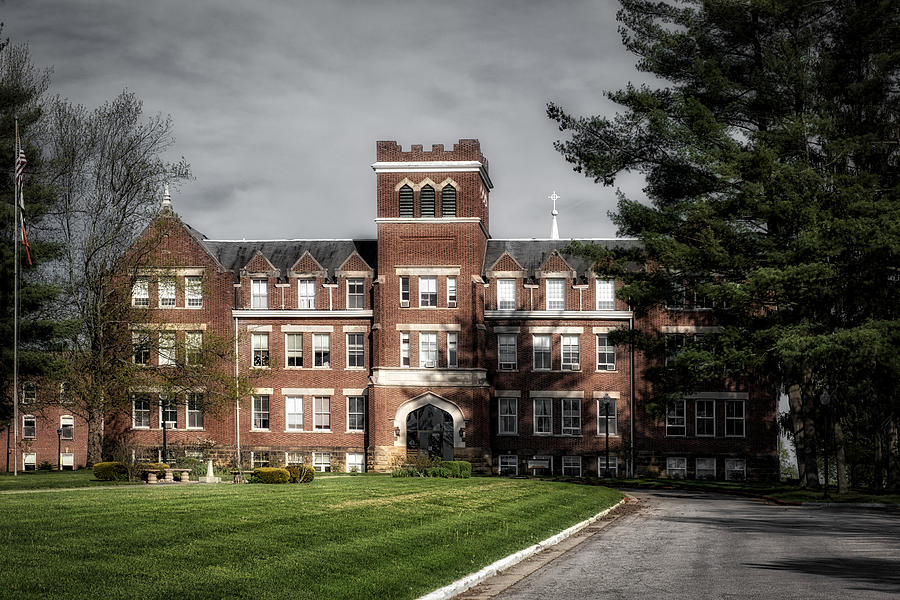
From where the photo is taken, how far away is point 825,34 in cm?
→ 3975

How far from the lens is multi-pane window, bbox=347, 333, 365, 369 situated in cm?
5506

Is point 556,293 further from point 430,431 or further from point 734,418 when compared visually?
point 734,418

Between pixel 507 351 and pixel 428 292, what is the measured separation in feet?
18.8

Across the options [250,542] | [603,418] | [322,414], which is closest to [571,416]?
[603,418]

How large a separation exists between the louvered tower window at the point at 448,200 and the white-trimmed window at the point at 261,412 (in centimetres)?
1457

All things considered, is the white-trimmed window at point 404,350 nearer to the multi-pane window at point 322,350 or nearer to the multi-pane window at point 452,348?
the multi-pane window at point 452,348

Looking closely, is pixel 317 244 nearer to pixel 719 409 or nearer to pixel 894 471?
pixel 719 409

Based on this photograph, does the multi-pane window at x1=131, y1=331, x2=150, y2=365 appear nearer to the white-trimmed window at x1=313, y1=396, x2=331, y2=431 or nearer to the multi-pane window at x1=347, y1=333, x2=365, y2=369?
the white-trimmed window at x1=313, y1=396, x2=331, y2=431

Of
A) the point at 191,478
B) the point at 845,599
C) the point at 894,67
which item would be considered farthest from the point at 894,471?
the point at 845,599

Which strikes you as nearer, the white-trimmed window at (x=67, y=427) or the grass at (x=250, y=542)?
the grass at (x=250, y=542)

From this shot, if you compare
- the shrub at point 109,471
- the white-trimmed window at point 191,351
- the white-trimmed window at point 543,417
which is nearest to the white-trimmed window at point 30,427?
the white-trimmed window at point 191,351

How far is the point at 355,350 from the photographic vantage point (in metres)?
55.1

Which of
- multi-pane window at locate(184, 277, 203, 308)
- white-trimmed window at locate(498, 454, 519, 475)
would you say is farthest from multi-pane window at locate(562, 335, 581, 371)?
multi-pane window at locate(184, 277, 203, 308)

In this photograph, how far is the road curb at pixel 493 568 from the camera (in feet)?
42.5
